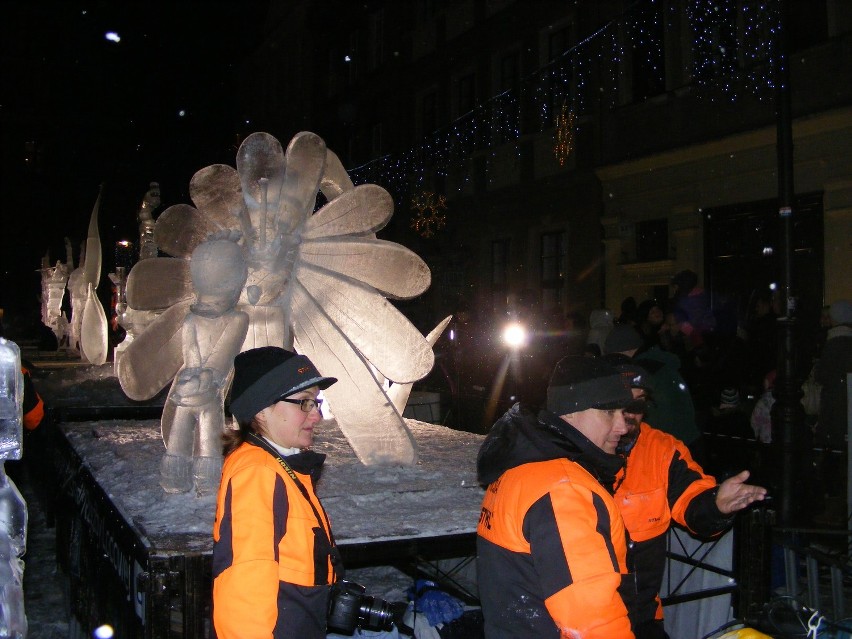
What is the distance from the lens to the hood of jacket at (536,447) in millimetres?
2281

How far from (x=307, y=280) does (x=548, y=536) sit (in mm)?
3914

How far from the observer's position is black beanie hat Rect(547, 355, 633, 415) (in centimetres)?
243

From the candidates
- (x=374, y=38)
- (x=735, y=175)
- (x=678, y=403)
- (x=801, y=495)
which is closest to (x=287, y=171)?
(x=678, y=403)

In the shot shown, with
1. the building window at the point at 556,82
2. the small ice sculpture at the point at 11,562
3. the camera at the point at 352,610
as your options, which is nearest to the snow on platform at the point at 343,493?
the camera at the point at 352,610

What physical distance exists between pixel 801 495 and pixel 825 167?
601 centimetres

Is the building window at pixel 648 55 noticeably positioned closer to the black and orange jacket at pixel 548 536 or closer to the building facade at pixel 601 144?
the building facade at pixel 601 144

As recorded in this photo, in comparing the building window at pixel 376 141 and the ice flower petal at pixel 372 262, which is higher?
the building window at pixel 376 141

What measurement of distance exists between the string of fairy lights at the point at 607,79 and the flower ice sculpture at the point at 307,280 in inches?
152

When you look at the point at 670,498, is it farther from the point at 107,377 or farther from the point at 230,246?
the point at 107,377

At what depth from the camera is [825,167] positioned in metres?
10.9

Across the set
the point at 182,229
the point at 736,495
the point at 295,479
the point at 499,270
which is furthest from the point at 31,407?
the point at 499,270

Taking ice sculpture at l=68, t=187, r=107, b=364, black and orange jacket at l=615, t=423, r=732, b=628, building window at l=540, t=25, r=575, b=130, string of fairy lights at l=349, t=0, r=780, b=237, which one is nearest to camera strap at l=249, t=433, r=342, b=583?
black and orange jacket at l=615, t=423, r=732, b=628

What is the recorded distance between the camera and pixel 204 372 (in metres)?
4.55

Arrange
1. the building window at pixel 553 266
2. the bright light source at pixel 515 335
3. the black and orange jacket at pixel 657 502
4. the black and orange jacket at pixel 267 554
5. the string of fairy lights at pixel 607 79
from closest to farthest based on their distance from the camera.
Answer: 1. the black and orange jacket at pixel 267 554
2. the black and orange jacket at pixel 657 502
3. the bright light source at pixel 515 335
4. the string of fairy lights at pixel 607 79
5. the building window at pixel 553 266
